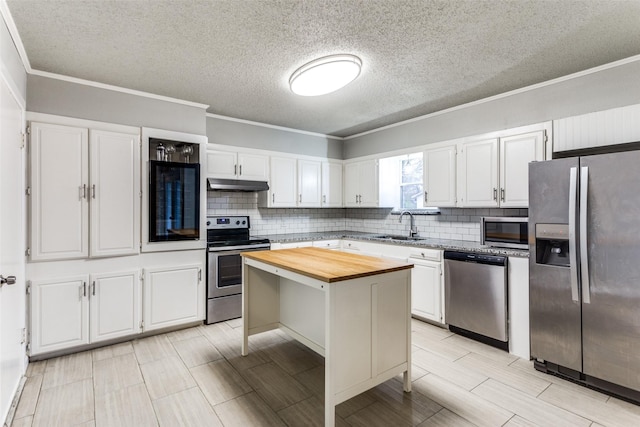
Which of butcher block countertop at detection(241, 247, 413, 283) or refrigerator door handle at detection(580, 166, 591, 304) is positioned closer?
butcher block countertop at detection(241, 247, 413, 283)

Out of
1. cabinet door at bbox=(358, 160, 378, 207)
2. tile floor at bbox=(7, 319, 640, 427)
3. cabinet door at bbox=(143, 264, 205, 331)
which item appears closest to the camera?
tile floor at bbox=(7, 319, 640, 427)

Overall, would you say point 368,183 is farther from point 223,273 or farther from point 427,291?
point 223,273

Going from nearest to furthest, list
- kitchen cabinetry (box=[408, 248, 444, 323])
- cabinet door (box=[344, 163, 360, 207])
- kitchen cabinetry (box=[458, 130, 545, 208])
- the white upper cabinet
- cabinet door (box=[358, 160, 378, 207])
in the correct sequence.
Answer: the white upper cabinet, kitchen cabinetry (box=[458, 130, 545, 208]), kitchen cabinetry (box=[408, 248, 444, 323]), cabinet door (box=[358, 160, 378, 207]), cabinet door (box=[344, 163, 360, 207])

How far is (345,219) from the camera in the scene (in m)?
5.70

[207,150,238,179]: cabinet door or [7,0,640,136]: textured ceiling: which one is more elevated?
[7,0,640,136]: textured ceiling

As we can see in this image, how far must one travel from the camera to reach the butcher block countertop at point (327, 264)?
1.92 m

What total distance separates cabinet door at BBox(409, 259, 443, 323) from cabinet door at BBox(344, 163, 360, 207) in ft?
5.39

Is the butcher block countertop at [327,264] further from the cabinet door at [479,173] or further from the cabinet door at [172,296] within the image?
the cabinet door at [479,173]

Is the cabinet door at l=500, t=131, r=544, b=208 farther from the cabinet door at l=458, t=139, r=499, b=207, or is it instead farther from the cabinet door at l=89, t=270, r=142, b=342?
the cabinet door at l=89, t=270, r=142, b=342

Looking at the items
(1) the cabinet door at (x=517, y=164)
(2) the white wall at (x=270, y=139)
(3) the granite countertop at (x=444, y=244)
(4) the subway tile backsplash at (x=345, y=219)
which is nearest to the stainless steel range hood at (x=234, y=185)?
(4) the subway tile backsplash at (x=345, y=219)

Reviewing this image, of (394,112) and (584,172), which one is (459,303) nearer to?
(584,172)

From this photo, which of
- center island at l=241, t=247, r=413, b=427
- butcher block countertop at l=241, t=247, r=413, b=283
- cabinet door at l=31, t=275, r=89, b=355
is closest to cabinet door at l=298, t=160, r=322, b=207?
butcher block countertop at l=241, t=247, r=413, b=283

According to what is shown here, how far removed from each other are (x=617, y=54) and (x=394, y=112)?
80.7 inches

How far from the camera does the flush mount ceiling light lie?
7.98 ft
